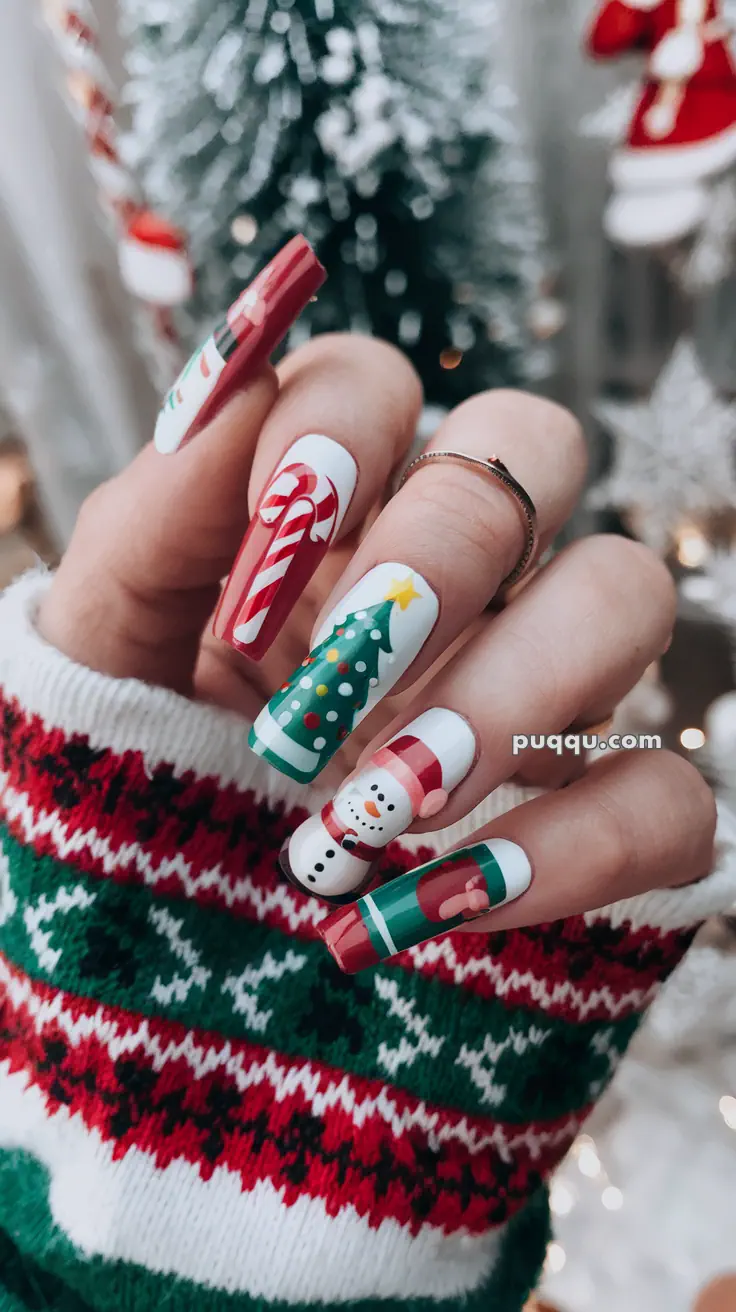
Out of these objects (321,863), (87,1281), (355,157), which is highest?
(355,157)

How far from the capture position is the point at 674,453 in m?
0.87

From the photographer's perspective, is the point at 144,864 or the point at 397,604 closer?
the point at 397,604

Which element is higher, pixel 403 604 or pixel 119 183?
pixel 119 183

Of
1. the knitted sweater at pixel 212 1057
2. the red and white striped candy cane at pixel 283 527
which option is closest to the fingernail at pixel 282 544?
the red and white striped candy cane at pixel 283 527

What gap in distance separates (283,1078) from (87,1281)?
158 millimetres

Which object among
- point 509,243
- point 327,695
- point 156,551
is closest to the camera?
point 327,695

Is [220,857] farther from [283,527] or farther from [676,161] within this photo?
[676,161]

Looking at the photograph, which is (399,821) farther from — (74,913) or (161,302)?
(161,302)

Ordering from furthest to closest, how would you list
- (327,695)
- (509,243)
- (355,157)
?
(509,243), (355,157), (327,695)

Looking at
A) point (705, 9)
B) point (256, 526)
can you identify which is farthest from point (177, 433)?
point (705, 9)

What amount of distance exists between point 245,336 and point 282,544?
114 mm

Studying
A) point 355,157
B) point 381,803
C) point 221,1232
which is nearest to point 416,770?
point 381,803

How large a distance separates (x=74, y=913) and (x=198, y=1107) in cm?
14

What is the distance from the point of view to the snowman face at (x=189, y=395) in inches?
17.3
